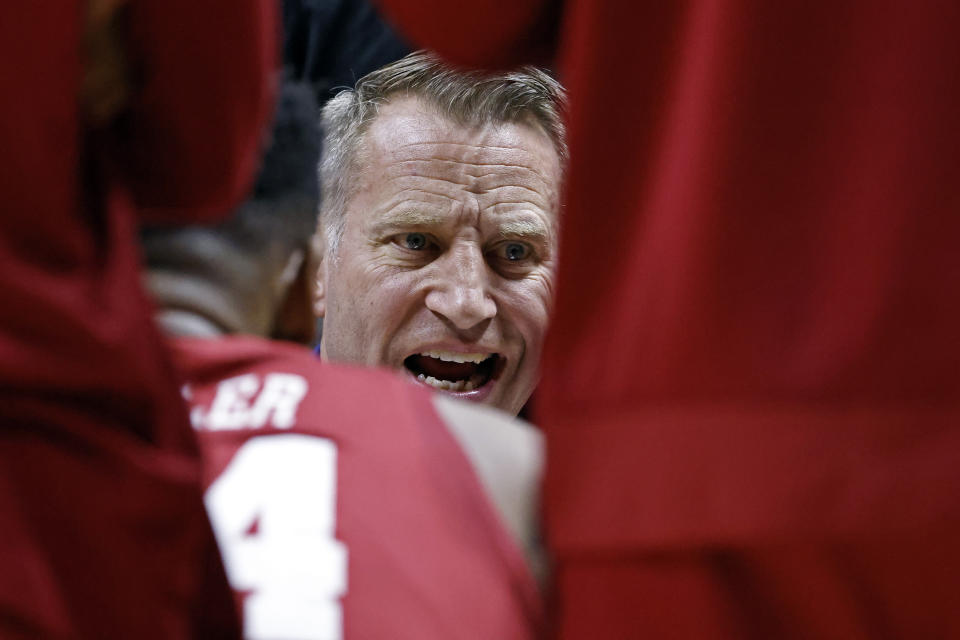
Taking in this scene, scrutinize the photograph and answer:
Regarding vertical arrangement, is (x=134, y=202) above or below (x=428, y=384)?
above

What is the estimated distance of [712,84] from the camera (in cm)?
60

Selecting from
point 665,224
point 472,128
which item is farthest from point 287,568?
point 472,128

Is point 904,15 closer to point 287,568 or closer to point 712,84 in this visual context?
point 712,84

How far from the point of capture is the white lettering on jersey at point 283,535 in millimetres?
707

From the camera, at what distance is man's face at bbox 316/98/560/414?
1.75m

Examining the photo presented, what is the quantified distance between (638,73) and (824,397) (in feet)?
0.61

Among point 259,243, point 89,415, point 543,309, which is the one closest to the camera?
point 89,415

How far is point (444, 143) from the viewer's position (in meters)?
1.81

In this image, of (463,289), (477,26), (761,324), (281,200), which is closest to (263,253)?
(281,200)

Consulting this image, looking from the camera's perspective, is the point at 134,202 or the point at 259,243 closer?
the point at 134,202

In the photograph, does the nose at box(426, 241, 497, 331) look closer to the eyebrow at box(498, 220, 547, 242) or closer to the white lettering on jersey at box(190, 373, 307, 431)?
the eyebrow at box(498, 220, 547, 242)

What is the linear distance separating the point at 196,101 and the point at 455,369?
1.24 metres

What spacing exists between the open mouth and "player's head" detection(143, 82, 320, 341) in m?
0.77

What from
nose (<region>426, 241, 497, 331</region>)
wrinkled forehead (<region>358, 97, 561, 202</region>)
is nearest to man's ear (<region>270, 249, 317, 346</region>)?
nose (<region>426, 241, 497, 331</region>)
